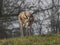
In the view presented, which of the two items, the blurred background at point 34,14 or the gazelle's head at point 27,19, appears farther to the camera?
the blurred background at point 34,14

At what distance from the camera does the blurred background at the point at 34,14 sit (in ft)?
54.1

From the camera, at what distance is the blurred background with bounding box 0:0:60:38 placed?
1648cm

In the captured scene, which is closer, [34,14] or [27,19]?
[27,19]

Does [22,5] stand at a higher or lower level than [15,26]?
higher

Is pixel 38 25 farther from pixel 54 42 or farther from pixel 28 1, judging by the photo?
pixel 54 42

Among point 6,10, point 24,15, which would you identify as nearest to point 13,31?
point 6,10

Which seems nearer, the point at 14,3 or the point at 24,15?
the point at 24,15

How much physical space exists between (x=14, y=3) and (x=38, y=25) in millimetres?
2076

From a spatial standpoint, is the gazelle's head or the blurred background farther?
the blurred background

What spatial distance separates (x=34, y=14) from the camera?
A: 17.4 m

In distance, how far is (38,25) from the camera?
16.7m

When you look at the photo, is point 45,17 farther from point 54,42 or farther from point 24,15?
point 54,42

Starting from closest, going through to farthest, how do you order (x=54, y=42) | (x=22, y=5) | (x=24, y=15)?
(x=54, y=42) → (x=24, y=15) → (x=22, y=5)

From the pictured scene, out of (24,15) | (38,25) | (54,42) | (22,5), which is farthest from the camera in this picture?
(22,5)
